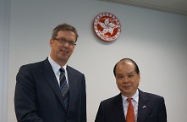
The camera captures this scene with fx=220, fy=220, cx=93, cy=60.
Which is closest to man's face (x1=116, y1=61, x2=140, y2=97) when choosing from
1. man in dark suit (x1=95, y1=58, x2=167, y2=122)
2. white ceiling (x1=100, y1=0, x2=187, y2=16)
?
man in dark suit (x1=95, y1=58, x2=167, y2=122)

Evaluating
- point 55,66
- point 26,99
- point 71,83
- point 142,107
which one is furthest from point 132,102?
point 26,99

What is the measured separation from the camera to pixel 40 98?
147cm

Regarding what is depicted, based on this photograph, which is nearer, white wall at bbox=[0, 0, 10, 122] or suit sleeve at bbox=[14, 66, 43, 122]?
suit sleeve at bbox=[14, 66, 43, 122]

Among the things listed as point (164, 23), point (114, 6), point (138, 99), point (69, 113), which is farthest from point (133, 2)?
point (69, 113)

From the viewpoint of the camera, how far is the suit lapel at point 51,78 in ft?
4.92

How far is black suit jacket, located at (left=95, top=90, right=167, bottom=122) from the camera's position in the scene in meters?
1.71

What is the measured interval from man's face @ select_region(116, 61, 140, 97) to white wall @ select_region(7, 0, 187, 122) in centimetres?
129

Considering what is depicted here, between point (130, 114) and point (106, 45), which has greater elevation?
point (106, 45)

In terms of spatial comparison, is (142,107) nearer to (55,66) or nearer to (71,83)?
(71,83)

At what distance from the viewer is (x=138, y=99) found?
5.88 feet

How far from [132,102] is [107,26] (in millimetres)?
1624

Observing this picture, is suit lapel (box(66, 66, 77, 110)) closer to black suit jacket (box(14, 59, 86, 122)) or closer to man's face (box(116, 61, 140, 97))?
black suit jacket (box(14, 59, 86, 122))

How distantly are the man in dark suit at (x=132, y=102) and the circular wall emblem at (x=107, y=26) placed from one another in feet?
4.56

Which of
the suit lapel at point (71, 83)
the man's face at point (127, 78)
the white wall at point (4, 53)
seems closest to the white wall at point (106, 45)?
the white wall at point (4, 53)
